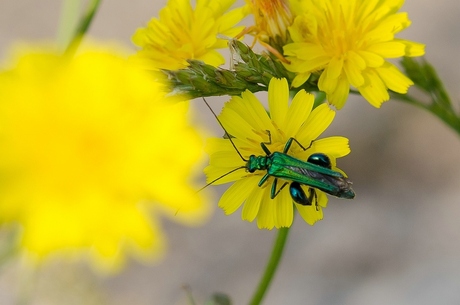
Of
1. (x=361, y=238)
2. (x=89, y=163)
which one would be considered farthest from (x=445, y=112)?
(x=361, y=238)

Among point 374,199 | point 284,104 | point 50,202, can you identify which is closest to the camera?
point 50,202

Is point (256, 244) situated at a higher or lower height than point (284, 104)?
lower

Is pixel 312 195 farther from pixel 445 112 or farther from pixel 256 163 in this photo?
pixel 445 112

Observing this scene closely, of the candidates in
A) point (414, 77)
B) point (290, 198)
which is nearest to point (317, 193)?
point (290, 198)

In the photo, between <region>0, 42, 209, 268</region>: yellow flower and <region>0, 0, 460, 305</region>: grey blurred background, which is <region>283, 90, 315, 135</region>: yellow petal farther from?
<region>0, 0, 460, 305</region>: grey blurred background

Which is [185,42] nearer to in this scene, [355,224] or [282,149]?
[282,149]

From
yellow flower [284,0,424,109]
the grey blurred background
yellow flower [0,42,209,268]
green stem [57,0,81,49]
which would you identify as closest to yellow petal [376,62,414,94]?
yellow flower [284,0,424,109]
